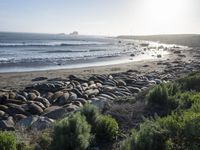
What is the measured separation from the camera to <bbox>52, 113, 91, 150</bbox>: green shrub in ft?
19.7

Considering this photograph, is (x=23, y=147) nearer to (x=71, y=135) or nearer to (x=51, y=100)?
(x=71, y=135)

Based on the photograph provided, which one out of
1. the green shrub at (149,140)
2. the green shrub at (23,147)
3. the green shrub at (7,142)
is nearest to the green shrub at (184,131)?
the green shrub at (149,140)

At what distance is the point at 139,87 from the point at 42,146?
11972 millimetres

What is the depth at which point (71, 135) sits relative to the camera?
20.0 ft

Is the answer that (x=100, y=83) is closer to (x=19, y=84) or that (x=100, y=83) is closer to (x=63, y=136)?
(x=19, y=84)

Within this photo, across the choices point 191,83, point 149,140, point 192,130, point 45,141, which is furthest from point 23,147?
point 191,83

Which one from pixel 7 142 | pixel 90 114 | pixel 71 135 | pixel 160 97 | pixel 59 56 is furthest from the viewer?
pixel 59 56

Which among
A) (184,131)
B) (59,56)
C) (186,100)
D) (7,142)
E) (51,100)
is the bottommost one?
(59,56)

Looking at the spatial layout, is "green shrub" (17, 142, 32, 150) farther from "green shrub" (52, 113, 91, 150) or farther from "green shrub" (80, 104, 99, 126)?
"green shrub" (80, 104, 99, 126)

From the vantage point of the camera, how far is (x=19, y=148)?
635 centimetres

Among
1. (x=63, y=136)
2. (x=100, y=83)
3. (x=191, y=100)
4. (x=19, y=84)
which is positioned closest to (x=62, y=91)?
(x=100, y=83)

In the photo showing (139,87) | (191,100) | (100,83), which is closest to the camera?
(191,100)

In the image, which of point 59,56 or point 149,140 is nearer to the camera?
point 149,140

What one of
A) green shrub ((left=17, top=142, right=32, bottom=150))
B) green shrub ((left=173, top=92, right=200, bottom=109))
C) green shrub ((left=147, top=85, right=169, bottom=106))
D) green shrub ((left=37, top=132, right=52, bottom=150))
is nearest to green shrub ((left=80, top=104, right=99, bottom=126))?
green shrub ((left=37, top=132, right=52, bottom=150))
